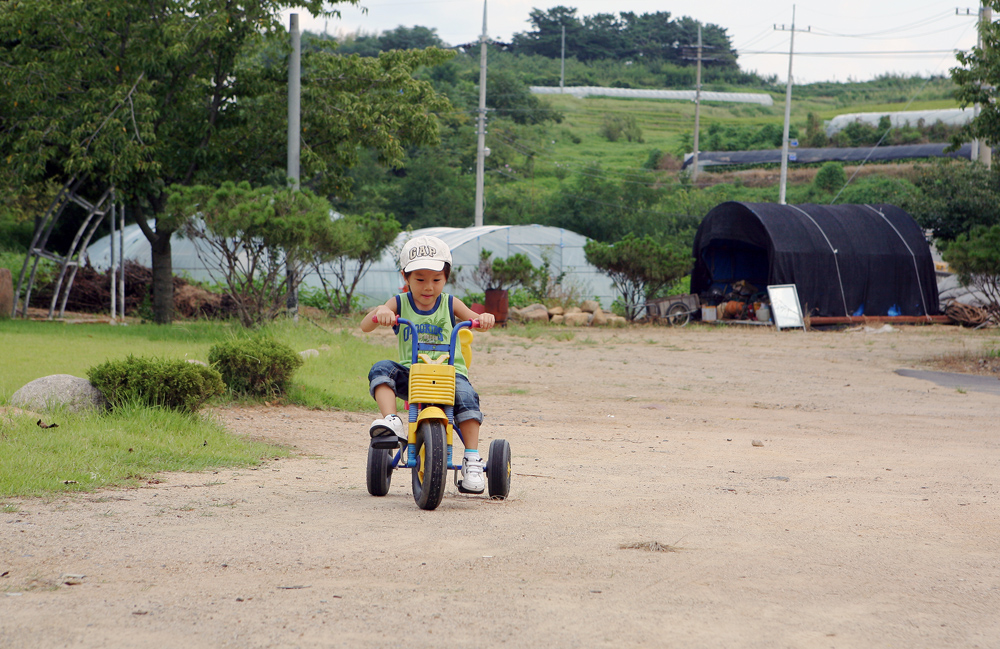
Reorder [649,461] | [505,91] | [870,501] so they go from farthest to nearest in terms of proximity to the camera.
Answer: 1. [505,91]
2. [649,461]
3. [870,501]

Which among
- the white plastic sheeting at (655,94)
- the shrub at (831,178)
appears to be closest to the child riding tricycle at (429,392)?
the shrub at (831,178)

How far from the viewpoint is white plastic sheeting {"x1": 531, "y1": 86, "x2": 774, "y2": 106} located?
3450 inches

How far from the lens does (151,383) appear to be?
7910mm

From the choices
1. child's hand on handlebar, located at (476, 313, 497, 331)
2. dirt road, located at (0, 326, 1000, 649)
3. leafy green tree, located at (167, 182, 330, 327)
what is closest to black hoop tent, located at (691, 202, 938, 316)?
leafy green tree, located at (167, 182, 330, 327)

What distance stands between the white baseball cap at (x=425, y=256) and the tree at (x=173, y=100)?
1178cm

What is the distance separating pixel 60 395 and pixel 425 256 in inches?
154

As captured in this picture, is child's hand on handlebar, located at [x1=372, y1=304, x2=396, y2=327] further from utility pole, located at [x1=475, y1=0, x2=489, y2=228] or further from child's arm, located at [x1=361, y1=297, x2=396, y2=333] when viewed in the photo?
utility pole, located at [x1=475, y1=0, x2=489, y2=228]

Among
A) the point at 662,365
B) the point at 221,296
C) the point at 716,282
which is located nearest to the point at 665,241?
the point at 716,282

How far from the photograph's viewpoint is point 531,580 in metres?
3.86

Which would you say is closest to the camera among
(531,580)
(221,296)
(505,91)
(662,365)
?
(531,580)

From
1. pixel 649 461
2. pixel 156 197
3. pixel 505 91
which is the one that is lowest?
pixel 649 461

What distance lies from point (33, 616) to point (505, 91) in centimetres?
6425

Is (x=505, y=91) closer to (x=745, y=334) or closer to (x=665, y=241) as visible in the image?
(x=665, y=241)

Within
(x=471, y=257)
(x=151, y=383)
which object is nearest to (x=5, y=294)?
(x=471, y=257)
